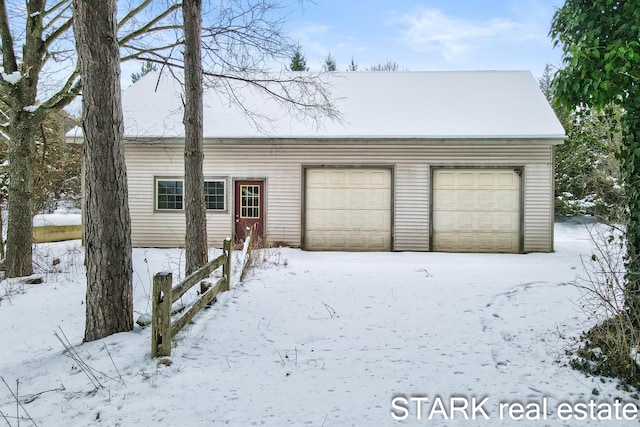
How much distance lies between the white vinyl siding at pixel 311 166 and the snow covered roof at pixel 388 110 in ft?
1.36

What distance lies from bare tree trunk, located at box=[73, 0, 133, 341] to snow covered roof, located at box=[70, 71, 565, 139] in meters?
6.08

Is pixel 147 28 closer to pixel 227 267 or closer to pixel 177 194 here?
pixel 177 194

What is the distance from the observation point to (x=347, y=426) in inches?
113

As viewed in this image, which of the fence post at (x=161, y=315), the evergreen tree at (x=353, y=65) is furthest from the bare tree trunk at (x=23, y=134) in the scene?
the evergreen tree at (x=353, y=65)

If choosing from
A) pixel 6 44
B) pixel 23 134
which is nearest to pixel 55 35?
pixel 6 44

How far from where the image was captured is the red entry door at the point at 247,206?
12086mm

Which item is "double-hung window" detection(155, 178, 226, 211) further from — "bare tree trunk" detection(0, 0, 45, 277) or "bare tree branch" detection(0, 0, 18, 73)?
"bare tree branch" detection(0, 0, 18, 73)

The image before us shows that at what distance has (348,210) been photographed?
39.3 ft

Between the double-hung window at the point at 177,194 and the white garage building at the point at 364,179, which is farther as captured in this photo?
the double-hung window at the point at 177,194

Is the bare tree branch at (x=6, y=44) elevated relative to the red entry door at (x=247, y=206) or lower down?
elevated

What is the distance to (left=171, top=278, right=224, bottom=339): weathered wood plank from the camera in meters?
4.30

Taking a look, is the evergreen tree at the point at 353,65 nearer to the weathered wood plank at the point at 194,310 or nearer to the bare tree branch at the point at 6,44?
the bare tree branch at the point at 6,44

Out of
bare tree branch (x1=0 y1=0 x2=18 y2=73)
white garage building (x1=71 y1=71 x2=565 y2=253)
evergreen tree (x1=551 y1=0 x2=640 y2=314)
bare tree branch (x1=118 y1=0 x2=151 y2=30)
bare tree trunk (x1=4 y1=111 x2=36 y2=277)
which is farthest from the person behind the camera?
white garage building (x1=71 y1=71 x2=565 y2=253)

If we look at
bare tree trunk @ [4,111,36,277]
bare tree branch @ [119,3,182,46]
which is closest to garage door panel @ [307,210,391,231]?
bare tree branch @ [119,3,182,46]
